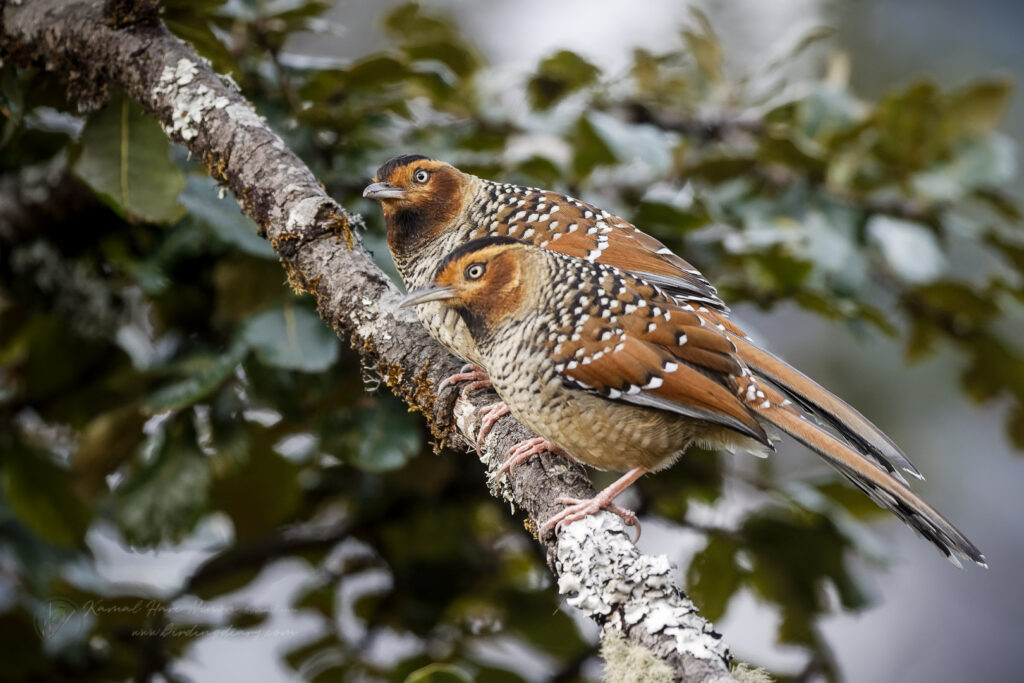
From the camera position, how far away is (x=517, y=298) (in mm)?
1584

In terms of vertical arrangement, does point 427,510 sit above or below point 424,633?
above

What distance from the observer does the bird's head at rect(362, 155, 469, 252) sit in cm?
188

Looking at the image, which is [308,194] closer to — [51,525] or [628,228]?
[628,228]

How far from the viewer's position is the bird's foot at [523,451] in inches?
59.7

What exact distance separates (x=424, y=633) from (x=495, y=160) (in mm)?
1298

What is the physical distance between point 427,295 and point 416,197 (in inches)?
16.8

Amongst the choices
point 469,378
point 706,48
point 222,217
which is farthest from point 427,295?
point 706,48

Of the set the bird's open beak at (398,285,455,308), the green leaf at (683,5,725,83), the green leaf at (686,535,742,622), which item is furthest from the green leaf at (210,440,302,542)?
the green leaf at (683,5,725,83)

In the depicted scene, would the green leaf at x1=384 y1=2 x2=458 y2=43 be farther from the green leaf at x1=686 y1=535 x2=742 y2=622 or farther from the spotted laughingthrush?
the green leaf at x1=686 y1=535 x2=742 y2=622

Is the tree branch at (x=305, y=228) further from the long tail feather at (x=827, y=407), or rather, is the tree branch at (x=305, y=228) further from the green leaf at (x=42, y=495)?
the green leaf at (x=42, y=495)

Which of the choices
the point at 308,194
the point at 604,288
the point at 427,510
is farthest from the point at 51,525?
the point at 604,288

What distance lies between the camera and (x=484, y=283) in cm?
158

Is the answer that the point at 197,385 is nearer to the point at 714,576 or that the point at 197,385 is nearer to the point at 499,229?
the point at 499,229

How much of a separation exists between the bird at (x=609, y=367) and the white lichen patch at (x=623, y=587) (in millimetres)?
98
